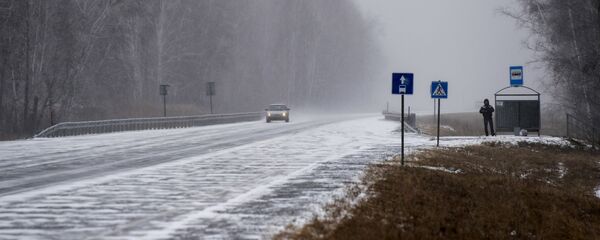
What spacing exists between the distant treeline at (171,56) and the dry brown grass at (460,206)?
21638 millimetres

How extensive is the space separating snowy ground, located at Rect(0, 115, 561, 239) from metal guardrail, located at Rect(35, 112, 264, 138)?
820cm

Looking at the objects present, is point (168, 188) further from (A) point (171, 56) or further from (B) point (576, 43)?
(A) point (171, 56)

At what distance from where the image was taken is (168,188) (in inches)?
504

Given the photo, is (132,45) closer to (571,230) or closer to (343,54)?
(571,230)

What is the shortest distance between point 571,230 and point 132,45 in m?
44.5

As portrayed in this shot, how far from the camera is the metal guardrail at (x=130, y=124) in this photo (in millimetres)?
32094

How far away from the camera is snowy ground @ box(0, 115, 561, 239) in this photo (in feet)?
29.3

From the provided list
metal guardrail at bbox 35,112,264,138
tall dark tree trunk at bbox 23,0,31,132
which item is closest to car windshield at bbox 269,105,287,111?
metal guardrail at bbox 35,112,264,138

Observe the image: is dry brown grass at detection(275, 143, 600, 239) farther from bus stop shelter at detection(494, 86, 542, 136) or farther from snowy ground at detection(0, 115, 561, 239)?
bus stop shelter at detection(494, 86, 542, 136)

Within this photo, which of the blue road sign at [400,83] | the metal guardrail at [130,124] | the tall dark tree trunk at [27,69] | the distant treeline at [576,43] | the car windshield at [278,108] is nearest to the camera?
the blue road sign at [400,83]

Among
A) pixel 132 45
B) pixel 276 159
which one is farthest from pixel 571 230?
pixel 132 45

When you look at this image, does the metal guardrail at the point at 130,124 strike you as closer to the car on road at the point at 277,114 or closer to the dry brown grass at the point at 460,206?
the car on road at the point at 277,114

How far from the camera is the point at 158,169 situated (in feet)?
53.9

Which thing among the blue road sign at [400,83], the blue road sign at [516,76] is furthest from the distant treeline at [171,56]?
the blue road sign at [516,76]
